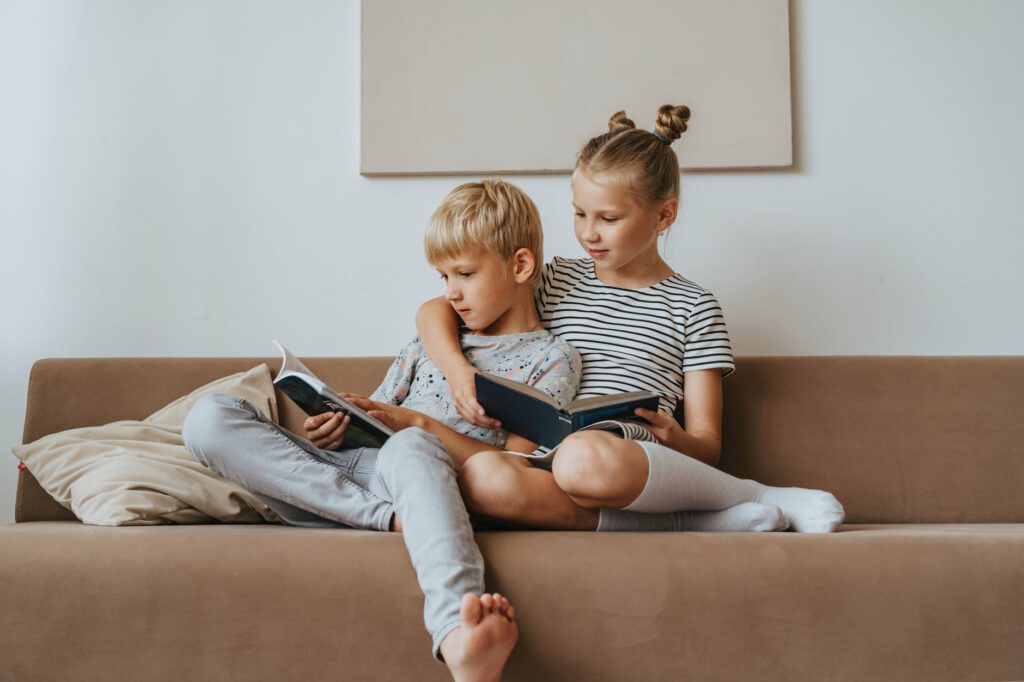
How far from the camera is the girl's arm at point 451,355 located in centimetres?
145

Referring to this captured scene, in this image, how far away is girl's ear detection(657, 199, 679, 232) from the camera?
166 centimetres

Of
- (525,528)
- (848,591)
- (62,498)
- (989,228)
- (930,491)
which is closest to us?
(848,591)

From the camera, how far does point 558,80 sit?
6.63 feet

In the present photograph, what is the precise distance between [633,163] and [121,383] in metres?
1.13

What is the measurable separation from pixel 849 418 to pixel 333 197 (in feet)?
4.02

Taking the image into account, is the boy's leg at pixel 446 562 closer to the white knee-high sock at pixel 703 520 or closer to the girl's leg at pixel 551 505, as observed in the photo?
the girl's leg at pixel 551 505

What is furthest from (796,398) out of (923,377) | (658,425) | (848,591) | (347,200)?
(347,200)

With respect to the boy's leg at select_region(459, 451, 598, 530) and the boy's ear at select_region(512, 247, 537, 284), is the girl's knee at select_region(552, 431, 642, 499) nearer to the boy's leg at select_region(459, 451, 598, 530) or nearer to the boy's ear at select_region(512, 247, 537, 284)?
the boy's leg at select_region(459, 451, 598, 530)

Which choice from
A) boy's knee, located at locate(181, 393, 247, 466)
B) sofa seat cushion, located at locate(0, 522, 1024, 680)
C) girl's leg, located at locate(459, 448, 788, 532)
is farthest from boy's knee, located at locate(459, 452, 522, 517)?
boy's knee, located at locate(181, 393, 247, 466)

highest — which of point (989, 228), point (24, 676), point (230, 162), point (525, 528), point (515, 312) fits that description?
point (230, 162)

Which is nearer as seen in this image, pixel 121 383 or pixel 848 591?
pixel 848 591

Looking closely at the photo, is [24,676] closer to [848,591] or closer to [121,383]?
[121,383]

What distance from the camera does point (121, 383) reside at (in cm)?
185

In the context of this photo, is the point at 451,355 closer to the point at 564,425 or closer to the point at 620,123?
the point at 564,425
